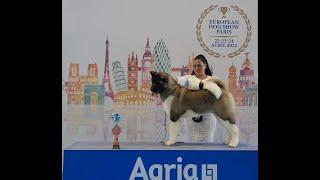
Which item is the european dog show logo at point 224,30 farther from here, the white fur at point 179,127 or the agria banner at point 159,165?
the agria banner at point 159,165

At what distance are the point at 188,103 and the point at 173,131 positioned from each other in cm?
15

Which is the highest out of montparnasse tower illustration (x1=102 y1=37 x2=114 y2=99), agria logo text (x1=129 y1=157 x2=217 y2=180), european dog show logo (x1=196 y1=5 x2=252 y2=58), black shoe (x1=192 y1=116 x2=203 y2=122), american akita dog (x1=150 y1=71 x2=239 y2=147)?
european dog show logo (x1=196 y1=5 x2=252 y2=58)

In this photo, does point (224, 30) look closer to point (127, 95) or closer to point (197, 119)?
point (197, 119)

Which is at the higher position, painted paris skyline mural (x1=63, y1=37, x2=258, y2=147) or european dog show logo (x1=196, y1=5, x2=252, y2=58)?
european dog show logo (x1=196, y1=5, x2=252, y2=58)

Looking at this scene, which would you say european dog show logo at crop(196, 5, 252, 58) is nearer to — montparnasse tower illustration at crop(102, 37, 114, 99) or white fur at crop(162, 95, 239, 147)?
white fur at crop(162, 95, 239, 147)

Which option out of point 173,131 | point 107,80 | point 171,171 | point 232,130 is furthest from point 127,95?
point 232,130

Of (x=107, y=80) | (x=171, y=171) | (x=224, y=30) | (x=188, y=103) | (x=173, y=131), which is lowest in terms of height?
(x=171, y=171)

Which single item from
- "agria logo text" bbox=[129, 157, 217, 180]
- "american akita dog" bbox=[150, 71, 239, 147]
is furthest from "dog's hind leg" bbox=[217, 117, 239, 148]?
"agria logo text" bbox=[129, 157, 217, 180]

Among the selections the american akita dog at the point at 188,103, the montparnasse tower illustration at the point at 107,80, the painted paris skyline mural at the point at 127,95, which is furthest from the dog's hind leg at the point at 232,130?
the montparnasse tower illustration at the point at 107,80

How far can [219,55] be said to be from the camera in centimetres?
256

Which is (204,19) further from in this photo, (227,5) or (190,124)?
(190,124)

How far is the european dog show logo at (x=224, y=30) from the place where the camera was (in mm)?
2561

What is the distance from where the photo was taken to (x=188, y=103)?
252cm

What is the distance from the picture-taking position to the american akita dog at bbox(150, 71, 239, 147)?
252 cm
